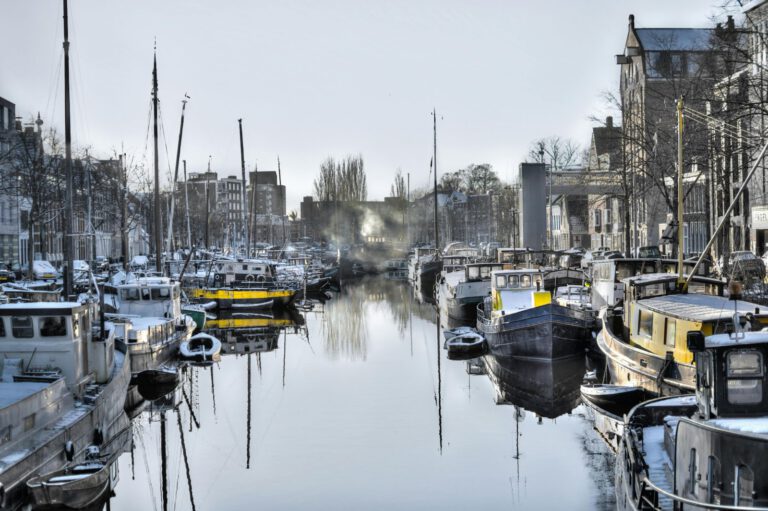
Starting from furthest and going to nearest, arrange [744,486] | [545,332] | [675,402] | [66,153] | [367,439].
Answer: [545,332]
[66,153]
[367,439]
[675,402]
[744,486]

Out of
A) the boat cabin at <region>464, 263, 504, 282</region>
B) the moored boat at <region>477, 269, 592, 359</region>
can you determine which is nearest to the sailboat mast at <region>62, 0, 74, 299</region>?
the moored boat at <region>477, 269, 592, 359</region>

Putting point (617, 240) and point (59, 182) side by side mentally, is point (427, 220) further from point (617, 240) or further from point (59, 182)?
point (59, 182)

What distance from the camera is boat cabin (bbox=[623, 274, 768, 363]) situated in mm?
25391

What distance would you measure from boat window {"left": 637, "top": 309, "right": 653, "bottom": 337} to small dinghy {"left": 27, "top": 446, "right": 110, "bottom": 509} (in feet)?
56.5

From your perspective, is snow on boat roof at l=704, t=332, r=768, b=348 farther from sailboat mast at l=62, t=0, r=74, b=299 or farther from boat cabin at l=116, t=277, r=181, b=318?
boat cabin at l=116, t=277, r=181, b=318

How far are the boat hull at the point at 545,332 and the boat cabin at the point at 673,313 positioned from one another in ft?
18.3

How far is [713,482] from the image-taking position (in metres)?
13.1

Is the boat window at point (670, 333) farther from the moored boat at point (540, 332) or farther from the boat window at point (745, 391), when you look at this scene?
the boat window at point (745, 391)

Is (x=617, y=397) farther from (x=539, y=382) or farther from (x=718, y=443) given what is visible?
(x=718, y=443)

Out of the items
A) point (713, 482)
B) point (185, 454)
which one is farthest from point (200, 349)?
point (713, 482)

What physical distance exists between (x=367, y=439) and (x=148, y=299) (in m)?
21.3

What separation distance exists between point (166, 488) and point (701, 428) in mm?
13484

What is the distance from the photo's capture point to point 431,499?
2067 centimetres

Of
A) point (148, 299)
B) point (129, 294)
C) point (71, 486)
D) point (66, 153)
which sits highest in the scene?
point (66, 153)
